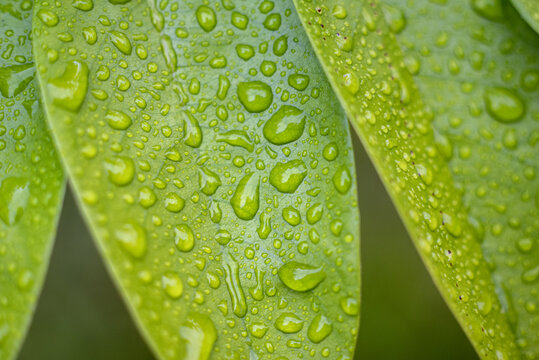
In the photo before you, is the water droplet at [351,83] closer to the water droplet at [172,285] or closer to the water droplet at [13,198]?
the water droplet at [172,285]

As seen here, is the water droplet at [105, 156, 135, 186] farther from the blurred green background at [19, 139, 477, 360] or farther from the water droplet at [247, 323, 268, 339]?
the blurred green background at [19, 139, 477, 360]

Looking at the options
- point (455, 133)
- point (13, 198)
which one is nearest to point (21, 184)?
point (13, 198)

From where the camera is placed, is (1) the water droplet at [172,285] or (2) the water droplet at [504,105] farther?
(2) the water droplet at [504,105]

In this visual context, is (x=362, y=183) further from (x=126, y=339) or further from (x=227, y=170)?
(x=227, y=170)

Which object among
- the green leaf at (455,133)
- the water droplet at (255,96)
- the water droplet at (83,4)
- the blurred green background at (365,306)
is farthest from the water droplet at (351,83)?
the blurred green background at (365,306)

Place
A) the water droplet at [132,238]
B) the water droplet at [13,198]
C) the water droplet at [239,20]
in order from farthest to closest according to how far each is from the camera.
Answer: the water droplet at [239,20]
the water droplet at [13,198]
the water droplet at [132,238]

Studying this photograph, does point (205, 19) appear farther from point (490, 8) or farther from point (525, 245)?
point (525, 245)
